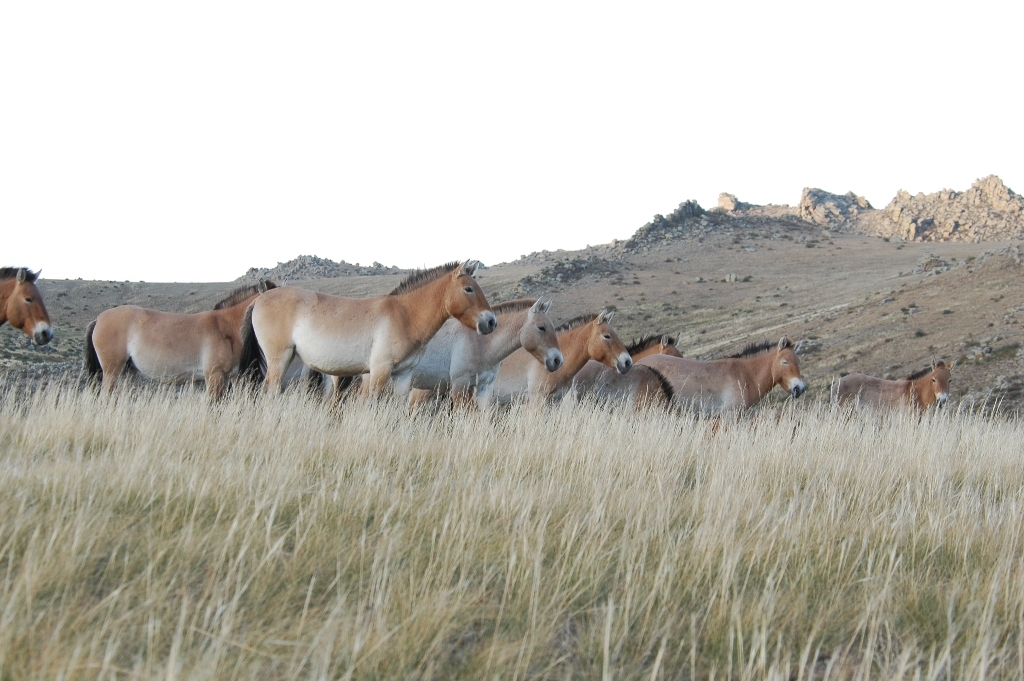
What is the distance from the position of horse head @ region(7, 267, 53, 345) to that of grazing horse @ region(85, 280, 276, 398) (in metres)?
1.28

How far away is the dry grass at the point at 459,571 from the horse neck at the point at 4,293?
16.5 feet

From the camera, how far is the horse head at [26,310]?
10.9m

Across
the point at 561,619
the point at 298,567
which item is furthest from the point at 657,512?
the point at 298,567

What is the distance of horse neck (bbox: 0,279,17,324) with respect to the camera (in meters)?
11.0

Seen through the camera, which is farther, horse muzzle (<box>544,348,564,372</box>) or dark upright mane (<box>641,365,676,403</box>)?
dark upright mane (<box>641,365,676,403</box>)

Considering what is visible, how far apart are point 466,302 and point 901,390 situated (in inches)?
453

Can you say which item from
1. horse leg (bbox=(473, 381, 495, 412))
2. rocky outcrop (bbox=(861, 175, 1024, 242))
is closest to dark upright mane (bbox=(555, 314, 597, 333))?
horse leg (bbox=(473, 381, 495, 412))

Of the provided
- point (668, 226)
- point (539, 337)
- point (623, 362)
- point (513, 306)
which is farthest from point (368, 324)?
point (668, 226)

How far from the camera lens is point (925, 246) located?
7088cm

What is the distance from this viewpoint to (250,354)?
39.1 ft

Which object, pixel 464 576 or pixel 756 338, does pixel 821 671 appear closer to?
pixel 464 576

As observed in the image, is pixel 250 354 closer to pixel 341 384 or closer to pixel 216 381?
pixel 216 381

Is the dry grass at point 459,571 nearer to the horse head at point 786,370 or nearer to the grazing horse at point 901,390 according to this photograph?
the horse head at point 786,370

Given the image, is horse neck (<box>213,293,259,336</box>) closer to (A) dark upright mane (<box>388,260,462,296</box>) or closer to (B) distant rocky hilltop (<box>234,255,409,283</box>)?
(A) dark upright mane (<box>388,260,462,296</box>)
